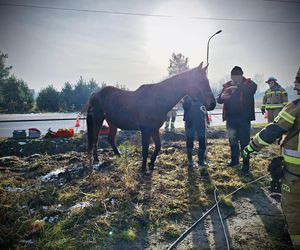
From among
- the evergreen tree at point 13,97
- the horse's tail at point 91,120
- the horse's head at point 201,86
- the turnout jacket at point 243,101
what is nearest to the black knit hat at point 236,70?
the turnout jacket at point 243,101

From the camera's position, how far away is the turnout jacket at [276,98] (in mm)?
8320

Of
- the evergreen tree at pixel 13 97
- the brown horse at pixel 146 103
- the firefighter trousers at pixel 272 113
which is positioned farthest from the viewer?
the evergreen tree at pixel 13 97

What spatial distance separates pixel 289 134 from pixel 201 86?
269cm

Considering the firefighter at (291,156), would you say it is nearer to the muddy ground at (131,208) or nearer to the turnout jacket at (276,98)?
the muddy ground at (131,208)

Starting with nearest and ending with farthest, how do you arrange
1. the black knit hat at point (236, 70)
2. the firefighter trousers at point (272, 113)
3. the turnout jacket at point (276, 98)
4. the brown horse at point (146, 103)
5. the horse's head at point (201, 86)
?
1. the horse's head at point (201, 86)
2. the brown horse at point (146, 103)
3. the black knit hat at point (236, 70)
4. the turnout jacket at point (276, 98)
5. the firefighter trousers at point (272, 113)

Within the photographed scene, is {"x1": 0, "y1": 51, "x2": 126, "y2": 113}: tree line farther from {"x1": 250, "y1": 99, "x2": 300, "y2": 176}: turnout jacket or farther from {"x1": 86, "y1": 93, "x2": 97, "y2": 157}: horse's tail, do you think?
{"x1": 250, "y1": 99, "x2": 300, "y2": 176}: turnout jacket

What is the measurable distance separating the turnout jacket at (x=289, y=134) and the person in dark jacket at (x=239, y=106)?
9.67 ft

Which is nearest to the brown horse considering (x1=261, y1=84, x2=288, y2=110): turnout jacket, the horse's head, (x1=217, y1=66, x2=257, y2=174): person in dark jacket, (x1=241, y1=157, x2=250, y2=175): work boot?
the horse's head

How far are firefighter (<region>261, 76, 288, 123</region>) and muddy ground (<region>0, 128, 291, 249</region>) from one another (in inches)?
150

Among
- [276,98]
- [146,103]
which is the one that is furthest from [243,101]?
[276,98]

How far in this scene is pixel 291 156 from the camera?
243cm

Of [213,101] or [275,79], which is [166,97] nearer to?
[213,101]

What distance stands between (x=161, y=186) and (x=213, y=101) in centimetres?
226

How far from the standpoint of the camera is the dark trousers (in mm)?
5441
